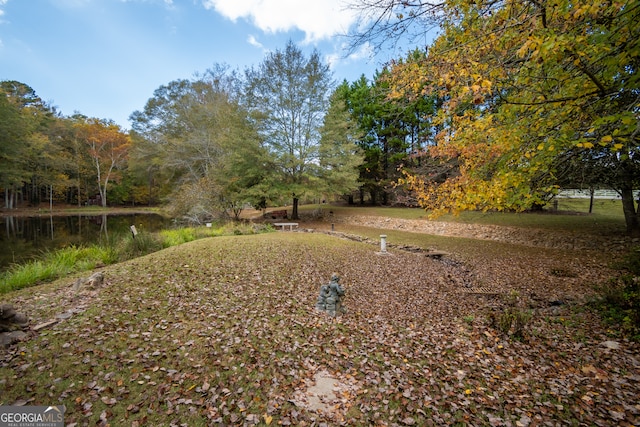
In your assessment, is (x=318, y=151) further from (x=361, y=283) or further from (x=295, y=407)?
(x=295, y=407)

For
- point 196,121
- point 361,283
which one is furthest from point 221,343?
point 196,121

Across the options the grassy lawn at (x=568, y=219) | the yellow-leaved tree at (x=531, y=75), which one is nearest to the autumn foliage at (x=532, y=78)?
the yellow-leaved tree at (x=531, y=75)

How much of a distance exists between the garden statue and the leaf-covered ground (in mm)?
203

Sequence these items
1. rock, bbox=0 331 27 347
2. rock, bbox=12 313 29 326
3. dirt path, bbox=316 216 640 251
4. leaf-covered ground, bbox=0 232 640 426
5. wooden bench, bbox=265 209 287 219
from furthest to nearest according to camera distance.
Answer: wooden bench, bbox=265 209 287 219 < dirt path, bbox=316 216 640 251 < rock, bbox=12 313 29 326 < rock, bbox=0 331 27 347 < leaf-covered ground, bbox=0 232 640 426

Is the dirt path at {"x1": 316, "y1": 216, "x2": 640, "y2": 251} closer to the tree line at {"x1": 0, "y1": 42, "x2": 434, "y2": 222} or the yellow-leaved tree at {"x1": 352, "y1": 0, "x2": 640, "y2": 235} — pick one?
the tree line at {"x1": 0, "y1": 42, "x2": 434, "y2": 222}

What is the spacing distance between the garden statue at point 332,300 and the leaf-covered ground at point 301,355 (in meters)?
0.20

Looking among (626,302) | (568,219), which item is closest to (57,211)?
(626,302)

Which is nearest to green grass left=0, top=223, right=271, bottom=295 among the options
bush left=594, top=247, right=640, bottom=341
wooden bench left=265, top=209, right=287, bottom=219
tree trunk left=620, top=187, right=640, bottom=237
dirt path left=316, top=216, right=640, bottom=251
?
wooden bench left=265, top=209, right=287, bottom=219

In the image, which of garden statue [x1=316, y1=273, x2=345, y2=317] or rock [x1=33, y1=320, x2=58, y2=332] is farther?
garden statue [x1=316, y1=273, x2=345, y2=317]

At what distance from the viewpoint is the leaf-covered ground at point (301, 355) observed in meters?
2.77

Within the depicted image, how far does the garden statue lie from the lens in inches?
201

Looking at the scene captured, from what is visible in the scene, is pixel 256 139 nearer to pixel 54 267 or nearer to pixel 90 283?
pixel 54 267

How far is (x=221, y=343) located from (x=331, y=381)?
1.66m

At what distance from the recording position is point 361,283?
694 cm
